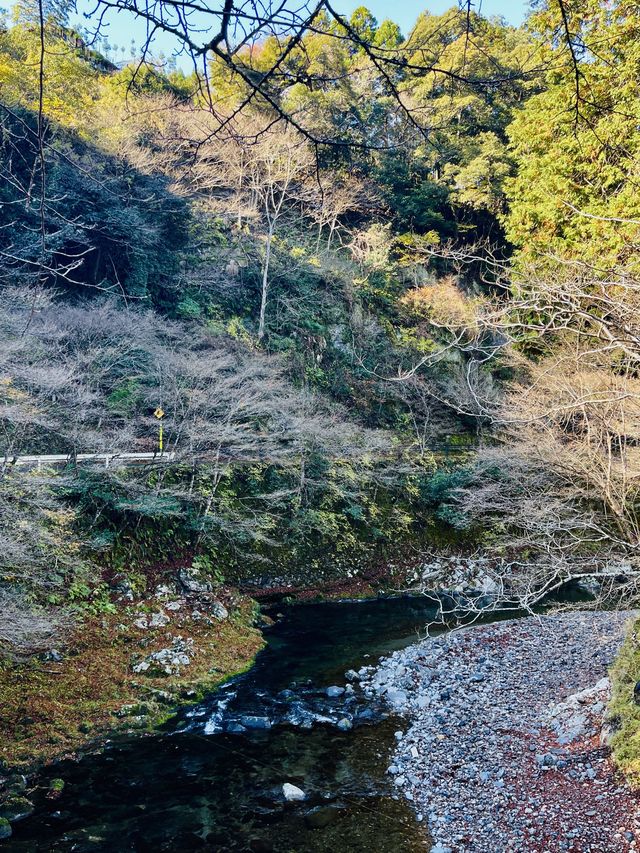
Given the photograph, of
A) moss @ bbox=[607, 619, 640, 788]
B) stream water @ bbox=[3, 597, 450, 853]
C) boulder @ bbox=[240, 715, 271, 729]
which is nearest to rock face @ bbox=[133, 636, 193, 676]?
stream water @ bbox=[3, 597, 450, 853]

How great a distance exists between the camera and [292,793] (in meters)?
4.96

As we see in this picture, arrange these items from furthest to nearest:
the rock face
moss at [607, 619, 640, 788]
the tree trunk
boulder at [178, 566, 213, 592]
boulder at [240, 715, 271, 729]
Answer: the tree trunk, boulder at [178, 566, 213, 592], the rock face, boulder at [240, 715, 271, 729], moss at [607, 619, 640, 788]

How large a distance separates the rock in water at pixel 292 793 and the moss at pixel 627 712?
9.06 feet

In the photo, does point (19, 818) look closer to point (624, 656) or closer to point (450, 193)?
point (624, 656)

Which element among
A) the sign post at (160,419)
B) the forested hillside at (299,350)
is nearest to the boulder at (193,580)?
the forested hillside at (299,350)

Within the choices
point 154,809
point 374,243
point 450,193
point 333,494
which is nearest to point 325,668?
point 154,809

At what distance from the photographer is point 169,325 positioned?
14.2 m

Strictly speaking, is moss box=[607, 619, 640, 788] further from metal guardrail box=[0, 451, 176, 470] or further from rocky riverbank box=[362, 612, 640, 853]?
metal guardrail box=[0, 451, 176, 470]

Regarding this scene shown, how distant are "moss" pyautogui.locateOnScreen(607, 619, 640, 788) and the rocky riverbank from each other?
0.45 ft

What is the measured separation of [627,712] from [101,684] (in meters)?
6.09

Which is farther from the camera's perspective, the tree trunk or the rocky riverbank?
the tree trunk

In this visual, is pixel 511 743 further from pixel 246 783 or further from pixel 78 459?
pixel 78 459

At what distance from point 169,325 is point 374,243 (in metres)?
9.46

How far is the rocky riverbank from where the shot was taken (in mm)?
4152
